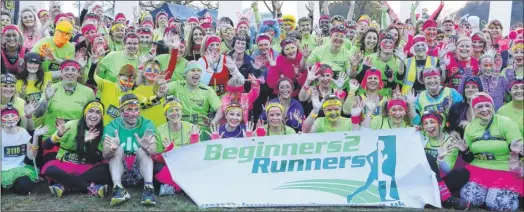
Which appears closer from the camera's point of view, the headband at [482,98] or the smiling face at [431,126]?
the headband at [482,98]

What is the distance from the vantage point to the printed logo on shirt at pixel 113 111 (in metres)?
7.87

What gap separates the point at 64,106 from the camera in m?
7.74

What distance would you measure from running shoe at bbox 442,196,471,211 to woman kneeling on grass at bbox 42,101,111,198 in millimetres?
3917

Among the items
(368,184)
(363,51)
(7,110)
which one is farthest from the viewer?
(363,51)

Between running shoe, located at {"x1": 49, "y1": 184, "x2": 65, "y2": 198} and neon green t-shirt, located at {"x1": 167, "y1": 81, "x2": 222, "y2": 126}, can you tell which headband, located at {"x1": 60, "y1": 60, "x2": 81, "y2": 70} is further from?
running shoe, located at {"x1": 49, "y1": 184, "x2": 65, "y2": 198}

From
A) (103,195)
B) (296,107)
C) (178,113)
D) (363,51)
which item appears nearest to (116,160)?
(103,195)

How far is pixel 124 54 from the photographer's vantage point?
8.60 metres

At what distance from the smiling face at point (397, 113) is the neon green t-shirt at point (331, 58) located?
1865 millimetres

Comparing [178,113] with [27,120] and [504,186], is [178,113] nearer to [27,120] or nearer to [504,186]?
[27,120]

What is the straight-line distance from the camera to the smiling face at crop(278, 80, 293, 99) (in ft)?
26.8

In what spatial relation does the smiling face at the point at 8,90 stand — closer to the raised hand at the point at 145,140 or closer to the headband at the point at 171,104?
the raised hand at the point at 145,140

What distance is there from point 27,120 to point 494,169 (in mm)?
5677

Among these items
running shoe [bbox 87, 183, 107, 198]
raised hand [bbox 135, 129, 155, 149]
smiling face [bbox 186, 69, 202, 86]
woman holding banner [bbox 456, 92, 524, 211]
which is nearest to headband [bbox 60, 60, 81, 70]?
smiling face [bbox 186, 69, 202, 86]

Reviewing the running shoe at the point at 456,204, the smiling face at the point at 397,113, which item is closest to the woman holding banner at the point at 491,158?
the running shoe at the point at 456,204
